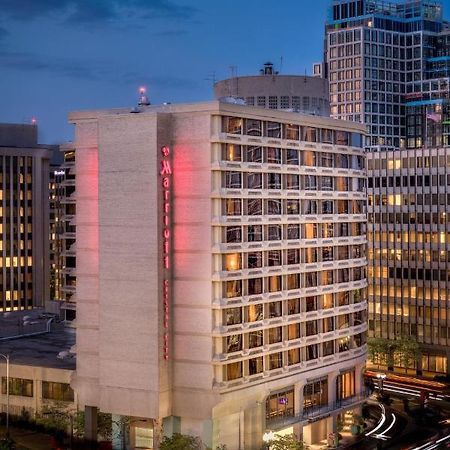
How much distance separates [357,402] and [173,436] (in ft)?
102

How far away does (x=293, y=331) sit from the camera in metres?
108

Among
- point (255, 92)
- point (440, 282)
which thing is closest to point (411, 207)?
point (440, 282)

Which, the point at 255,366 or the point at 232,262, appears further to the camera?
the point at 255,366

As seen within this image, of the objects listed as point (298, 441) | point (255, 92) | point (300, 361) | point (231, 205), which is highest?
point (255, 92)

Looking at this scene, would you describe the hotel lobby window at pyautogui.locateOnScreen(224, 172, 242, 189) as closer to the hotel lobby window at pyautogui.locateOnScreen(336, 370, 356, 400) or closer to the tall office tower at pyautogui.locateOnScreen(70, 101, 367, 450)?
the tall office tower at pyautogui.locateOnScreen(70, 101, 367, 450)

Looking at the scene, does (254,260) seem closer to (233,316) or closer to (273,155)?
(233,316)

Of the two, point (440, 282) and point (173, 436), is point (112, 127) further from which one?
point (440, 282)

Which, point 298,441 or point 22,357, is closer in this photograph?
point 298,441

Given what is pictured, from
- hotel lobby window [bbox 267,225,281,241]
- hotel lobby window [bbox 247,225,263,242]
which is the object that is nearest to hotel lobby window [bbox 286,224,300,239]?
hotel lobby window [bbox 267,225,281,241]

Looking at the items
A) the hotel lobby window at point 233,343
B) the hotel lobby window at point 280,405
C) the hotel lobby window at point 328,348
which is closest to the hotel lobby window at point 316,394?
the hotel lobby window at point 280,405

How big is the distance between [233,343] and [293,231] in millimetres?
16533

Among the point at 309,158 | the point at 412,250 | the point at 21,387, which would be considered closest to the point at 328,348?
the point at 309,158

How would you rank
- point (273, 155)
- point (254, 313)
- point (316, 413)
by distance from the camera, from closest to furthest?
point (254, 313) → point (273, 155) → point (316, 413)

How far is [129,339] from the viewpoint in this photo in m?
97.4
